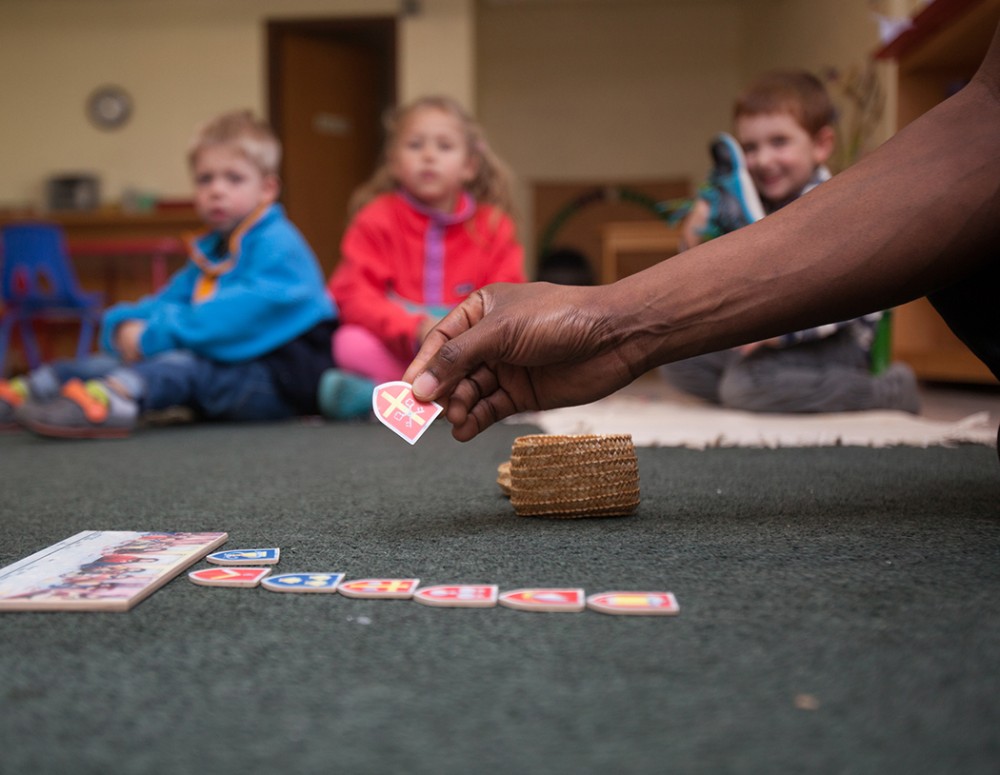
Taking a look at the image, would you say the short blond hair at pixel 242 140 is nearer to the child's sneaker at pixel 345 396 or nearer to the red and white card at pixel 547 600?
the child's sneaker at pixel 345 396

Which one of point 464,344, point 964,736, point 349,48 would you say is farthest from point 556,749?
point 349,48

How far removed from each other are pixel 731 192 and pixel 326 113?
4.34 m

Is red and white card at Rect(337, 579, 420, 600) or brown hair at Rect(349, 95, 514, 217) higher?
brown hair at Rect(349, 95, 514, 217)

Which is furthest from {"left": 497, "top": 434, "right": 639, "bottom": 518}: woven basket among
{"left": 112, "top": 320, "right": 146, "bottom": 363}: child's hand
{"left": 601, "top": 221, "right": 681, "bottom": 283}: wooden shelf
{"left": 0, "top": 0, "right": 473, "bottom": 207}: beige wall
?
{"left": 0, "top": 0, "right": 473, "bottom": 207}: beige wall

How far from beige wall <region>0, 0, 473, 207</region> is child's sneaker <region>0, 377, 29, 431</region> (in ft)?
12.8

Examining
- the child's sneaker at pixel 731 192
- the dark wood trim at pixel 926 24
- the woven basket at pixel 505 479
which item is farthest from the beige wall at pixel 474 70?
the woven basket at pixel 505 479

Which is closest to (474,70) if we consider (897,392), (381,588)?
(897,392)

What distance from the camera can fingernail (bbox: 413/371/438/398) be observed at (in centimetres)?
84

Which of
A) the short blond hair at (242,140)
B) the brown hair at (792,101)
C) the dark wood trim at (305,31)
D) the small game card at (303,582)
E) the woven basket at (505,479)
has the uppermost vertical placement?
the dark wood trim at (305,31)

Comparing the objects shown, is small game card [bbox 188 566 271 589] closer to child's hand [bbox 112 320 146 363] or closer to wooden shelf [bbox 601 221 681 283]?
child's hand [bbox 112 320 146 363]

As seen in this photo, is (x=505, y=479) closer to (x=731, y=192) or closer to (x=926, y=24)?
(x=731, y=192)

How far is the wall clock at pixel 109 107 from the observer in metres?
5.91

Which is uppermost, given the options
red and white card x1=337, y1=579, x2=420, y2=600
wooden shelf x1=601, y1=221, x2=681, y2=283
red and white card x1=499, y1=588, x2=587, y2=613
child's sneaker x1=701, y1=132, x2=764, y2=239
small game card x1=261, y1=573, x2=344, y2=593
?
child's sneaker x1=701, y1=132, x2=764, y2=239

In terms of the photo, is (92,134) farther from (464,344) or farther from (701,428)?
(464,344)
